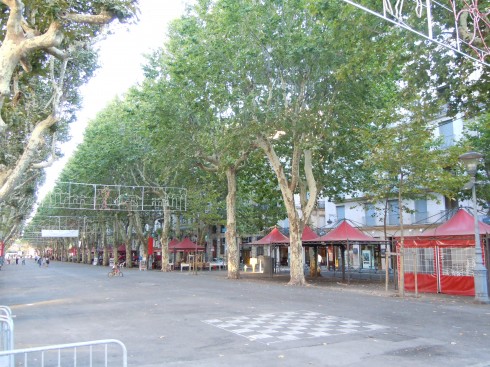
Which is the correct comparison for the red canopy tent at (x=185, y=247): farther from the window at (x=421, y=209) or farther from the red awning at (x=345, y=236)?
the red awning at (x=345, y=236)

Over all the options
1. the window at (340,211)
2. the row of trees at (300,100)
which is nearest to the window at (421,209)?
the window at (340,211)

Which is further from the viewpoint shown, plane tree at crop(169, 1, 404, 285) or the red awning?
the red awning

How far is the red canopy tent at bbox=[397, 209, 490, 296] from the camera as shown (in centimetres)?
1758

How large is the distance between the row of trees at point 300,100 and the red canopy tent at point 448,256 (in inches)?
72.1

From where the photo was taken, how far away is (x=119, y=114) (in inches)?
1446

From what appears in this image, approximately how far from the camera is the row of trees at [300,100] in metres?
13.9

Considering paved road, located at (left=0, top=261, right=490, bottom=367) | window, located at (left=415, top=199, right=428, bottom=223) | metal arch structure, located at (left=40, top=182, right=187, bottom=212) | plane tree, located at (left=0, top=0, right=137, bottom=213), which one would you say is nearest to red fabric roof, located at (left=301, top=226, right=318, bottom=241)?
paved road, located at (left=0, top=261, right=490, bottom=367)

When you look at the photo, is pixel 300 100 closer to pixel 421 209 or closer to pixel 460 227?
pixel 460 227

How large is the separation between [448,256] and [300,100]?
9454 mm

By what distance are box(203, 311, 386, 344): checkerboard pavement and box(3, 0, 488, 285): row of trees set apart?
6915mm

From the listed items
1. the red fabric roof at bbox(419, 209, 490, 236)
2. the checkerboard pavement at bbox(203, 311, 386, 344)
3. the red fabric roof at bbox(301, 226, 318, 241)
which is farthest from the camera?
the red fabric roof at bbox(301, 226, 318, 241)

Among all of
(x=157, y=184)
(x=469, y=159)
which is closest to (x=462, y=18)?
(x=469, y=159)

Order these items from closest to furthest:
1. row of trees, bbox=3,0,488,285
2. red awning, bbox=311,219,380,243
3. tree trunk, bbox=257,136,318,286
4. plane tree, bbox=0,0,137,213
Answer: plane tree, bbox=0,0,137,213 < row of trees, bbox=3,0,488,285 < tree trunk, bbox=257,136,318,286 < red awning, bbox=311,219,380,243

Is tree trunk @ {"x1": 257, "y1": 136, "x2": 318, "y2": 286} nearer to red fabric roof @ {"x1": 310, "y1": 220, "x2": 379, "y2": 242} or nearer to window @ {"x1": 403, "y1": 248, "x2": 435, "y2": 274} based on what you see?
red fabric roof @ {"x1": 310, "y1": 220, "x2": 379, "y2": 242}
